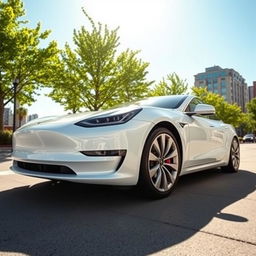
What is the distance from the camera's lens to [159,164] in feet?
10.7

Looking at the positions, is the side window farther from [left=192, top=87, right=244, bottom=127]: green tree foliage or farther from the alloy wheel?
[left=192, top=87, right=244, bottom=127]: green tree foliage

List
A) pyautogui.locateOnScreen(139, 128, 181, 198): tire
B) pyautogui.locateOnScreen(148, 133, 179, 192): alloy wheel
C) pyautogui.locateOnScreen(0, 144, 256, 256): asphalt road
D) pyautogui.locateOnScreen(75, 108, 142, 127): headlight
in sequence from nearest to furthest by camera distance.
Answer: pyautogui.locateOnScreen(0, 144, 256, 256): asphalt road, pyautogui.locateOnScreen(75, 108, 142, 127): headlight, pyautogui.locateOnScreen(139, 128, 181, 198): tire, pyautogui.locateOnScreen(148, 133, 179, 192): alloy wheel

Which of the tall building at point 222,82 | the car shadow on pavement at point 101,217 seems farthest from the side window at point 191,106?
the tall building at point 222,82

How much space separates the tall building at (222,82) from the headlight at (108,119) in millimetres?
125774

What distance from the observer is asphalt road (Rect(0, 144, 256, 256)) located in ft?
6.26

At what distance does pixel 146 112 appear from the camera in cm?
319

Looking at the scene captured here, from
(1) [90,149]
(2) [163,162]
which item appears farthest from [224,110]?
(1) [90,149]

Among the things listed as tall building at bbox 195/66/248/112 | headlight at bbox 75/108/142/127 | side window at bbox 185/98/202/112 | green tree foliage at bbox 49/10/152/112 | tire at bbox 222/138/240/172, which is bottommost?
tire at bbox 222/138/240/172

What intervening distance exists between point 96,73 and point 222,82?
110827 millimetres

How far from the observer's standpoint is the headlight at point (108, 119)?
9.53 ft

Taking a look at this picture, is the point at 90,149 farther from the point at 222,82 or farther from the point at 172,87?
the point at 222,82

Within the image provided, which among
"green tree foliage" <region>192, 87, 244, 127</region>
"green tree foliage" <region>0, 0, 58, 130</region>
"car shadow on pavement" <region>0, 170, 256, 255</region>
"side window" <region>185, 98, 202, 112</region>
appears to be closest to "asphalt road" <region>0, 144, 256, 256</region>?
"car shadow on pavement" <region>0, 170, 256, 255</region>

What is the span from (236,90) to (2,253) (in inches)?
5436

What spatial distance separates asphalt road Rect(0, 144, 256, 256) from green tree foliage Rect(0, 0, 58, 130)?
1611 cm
